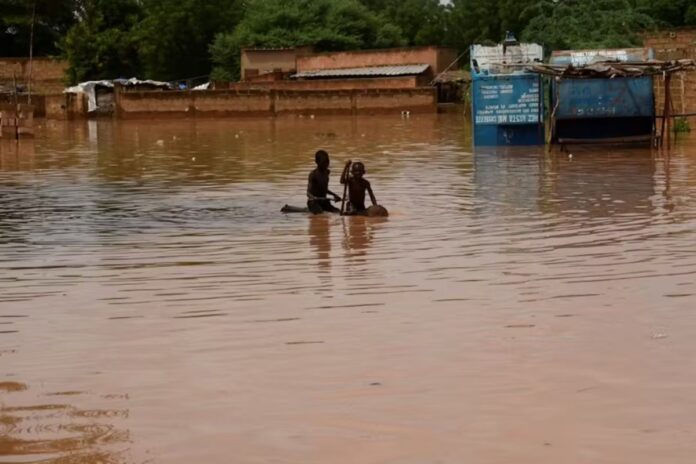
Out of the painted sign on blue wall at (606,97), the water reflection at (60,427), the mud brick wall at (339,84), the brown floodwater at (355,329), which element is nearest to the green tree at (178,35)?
the mud brick wall at (339,84)

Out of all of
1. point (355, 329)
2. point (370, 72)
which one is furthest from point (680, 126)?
point (370, 72)

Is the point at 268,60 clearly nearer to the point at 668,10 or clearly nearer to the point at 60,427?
the point at 668,10

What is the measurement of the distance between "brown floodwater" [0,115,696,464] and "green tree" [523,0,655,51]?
3150cm

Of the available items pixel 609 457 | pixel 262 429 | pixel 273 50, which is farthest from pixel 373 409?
pixel 273 50

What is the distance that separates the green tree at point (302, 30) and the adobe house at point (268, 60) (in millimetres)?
1605

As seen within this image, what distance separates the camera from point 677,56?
4081 centimetres

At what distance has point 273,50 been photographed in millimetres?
59844

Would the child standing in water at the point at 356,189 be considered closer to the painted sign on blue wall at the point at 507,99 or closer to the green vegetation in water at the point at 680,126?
the painted sign on blue wall at the point at 507,99

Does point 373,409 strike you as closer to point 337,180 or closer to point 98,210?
point 98,210

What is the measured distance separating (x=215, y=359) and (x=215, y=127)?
37083 millimetres

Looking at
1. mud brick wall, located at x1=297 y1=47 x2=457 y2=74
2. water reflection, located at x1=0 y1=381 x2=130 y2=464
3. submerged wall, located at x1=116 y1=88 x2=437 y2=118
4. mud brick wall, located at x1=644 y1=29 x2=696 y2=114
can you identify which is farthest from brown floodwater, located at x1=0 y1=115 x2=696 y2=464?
mud brick wall, located at x1=297 y1=47 x2=457 y2=74

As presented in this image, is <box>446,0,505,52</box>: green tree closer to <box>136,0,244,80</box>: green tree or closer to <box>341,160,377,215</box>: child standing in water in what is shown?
<box>136,0,244,80</box>: green tree

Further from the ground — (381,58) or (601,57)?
(381,58)

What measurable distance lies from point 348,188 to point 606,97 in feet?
40.5
